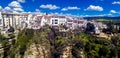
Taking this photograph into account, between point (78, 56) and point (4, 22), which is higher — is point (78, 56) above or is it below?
below

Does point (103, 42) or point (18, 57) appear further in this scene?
point (103, 42)

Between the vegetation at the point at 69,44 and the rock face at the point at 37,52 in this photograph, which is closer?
the rock face at the point at 37,52

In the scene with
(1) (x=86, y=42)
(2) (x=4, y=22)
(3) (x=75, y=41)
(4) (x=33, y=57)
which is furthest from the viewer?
(2) (x=4, y=22)

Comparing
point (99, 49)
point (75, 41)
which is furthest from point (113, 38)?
point (75, 41)

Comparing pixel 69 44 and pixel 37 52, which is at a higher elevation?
pixel 69 44

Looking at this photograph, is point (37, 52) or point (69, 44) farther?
point (69, 44)

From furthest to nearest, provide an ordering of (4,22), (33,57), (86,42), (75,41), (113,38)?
1. (4,22)
2. (113,38)
3. (86,42)
4. (75,41)
5. (33,57)

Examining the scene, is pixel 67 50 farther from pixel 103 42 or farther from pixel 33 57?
pixel 103 42

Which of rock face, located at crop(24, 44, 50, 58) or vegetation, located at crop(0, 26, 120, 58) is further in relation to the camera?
vegetation, located at crop(0, 26, 120, 58)
